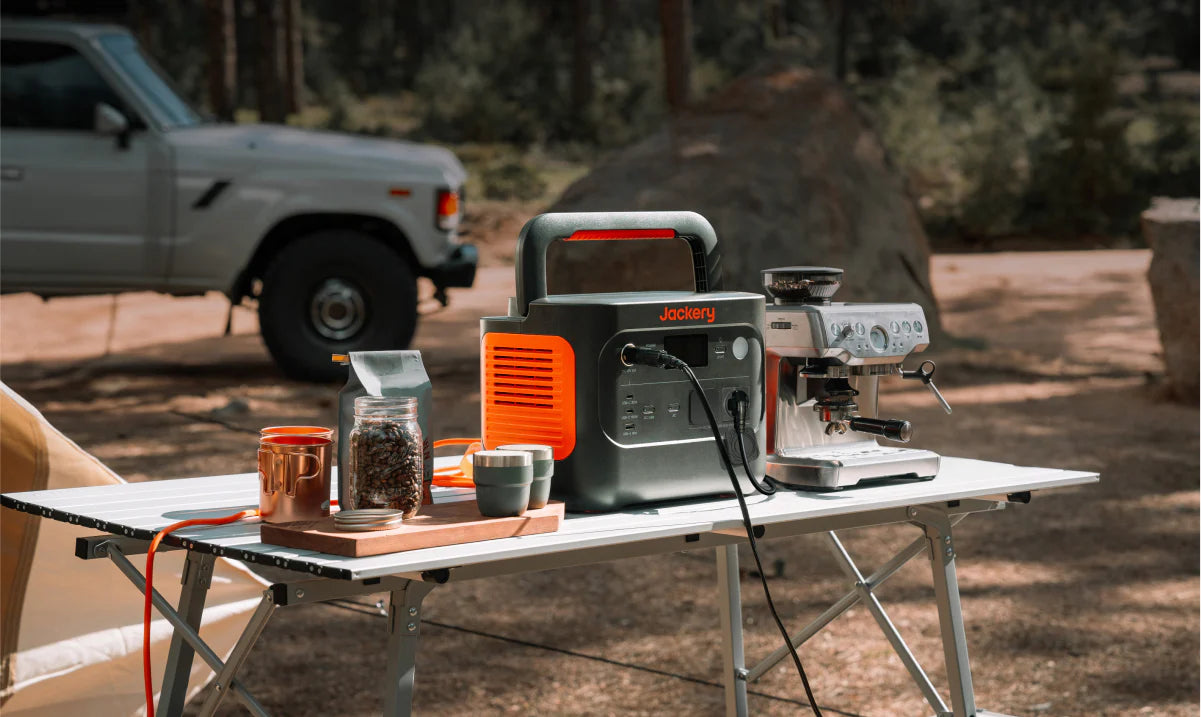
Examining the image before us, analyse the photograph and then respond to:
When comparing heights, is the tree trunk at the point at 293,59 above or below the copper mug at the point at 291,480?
above

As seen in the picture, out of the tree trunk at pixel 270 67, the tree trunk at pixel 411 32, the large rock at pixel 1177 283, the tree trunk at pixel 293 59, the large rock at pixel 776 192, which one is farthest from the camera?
the tree trunk at pixel 411 32

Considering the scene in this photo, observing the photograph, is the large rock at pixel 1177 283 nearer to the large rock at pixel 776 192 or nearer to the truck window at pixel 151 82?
the large rock at pixel 776 192

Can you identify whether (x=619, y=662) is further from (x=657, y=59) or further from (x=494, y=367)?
(x=657, y=59)

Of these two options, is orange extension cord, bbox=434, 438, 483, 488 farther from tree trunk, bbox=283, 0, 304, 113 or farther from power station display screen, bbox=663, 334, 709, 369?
tree trunk, bbox=283, 0, 304, 113

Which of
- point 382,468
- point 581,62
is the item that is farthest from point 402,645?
point 581,62

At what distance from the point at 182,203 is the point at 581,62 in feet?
70.7

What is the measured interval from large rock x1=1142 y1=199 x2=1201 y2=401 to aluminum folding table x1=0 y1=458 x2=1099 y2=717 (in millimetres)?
5932

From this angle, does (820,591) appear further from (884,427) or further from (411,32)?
(411,32)

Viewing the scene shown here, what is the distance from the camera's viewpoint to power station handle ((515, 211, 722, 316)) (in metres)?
2.69

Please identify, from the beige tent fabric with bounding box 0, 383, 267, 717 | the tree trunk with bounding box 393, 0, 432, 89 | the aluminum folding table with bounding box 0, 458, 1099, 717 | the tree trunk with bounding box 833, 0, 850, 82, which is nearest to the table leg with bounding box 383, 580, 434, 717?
the aluminum folding table with bounding box 0, 458, 1099, 717

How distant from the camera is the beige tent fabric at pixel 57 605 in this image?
3469 mm

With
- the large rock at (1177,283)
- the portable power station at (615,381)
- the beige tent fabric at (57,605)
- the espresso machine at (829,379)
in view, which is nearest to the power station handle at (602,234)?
the portable power station at (615,381)

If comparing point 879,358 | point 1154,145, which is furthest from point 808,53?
point 879,358

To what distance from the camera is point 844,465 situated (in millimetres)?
2869
